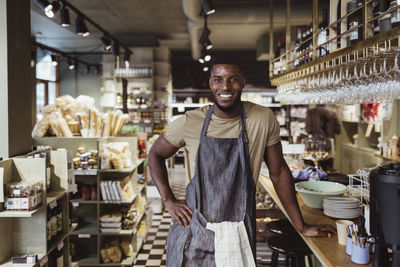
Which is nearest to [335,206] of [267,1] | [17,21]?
[17,21]

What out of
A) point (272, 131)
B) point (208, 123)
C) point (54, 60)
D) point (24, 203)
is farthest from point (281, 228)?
point (54, 60)

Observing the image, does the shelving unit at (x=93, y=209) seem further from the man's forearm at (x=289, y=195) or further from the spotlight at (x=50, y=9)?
the man's forearm at (x=289, y=195)

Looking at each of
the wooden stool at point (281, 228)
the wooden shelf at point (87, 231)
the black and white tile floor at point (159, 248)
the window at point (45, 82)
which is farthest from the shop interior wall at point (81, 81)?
the wooden stool at point (281, 228)

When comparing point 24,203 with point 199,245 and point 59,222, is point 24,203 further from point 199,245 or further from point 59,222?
point 199,245

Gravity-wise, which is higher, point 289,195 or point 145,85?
point 145,85

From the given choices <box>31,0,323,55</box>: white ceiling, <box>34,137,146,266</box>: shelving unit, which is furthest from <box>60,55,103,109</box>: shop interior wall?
<box>34,137,146,266</box>: shelving unit

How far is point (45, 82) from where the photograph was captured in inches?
487

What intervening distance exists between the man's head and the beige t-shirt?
104 mm

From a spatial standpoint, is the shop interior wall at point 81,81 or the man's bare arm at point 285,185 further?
the shop interior wall at point 81,81

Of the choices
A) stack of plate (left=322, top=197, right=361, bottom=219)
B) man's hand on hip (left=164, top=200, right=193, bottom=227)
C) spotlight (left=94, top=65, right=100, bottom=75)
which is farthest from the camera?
spotlight (left=94, top=65, right=100, bottom=75)

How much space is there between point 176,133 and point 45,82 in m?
11.4

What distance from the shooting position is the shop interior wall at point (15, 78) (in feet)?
9.34

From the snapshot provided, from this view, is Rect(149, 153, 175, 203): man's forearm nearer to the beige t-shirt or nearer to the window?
the beige t-shirt

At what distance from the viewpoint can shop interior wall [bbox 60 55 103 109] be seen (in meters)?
13.2
